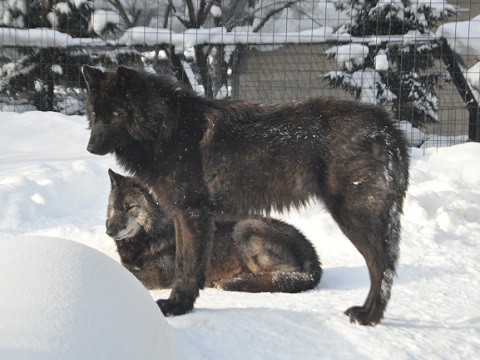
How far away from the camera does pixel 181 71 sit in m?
10.8

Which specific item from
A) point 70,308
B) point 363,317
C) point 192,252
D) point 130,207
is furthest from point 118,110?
point 70,308

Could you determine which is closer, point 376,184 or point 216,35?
point 376,184

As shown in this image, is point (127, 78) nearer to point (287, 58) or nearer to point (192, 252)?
point (192, 252)

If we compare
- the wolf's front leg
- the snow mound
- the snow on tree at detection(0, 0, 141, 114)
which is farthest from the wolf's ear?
the snow on tree at detection(0, 0, 141, 114)

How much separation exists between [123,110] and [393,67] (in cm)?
764

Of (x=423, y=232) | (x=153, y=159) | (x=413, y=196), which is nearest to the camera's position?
(x=153, y=159)

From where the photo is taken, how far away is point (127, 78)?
14.3ft

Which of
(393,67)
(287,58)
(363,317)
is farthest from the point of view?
(393,67)

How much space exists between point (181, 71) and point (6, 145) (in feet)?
9.69

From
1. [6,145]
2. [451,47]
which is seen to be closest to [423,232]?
[451,47]

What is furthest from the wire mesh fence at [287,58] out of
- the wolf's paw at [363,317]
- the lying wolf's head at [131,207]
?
the wolf's paw at [363,317]

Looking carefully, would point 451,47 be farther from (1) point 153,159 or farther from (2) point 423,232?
(1) point 153,159

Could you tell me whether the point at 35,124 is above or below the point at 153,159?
below

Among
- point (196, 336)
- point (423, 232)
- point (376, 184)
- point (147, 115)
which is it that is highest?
point (147, 115)
